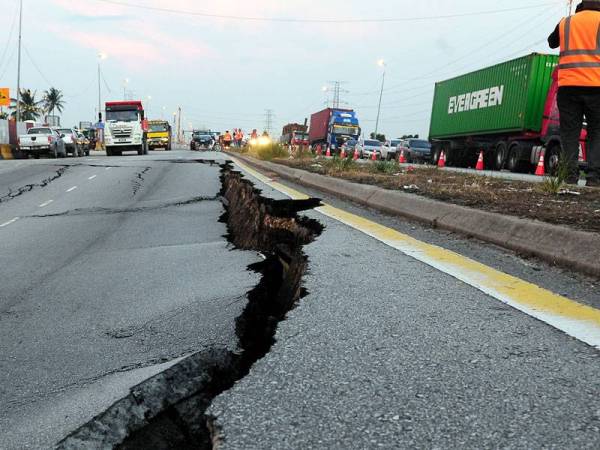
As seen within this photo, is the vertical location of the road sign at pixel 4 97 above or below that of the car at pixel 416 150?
Result: above

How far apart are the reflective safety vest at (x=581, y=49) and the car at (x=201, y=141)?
148ft

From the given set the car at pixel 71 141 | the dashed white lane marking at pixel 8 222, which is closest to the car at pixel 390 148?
the car at pixel 71 141

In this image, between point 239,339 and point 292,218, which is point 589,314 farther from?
point 292,218

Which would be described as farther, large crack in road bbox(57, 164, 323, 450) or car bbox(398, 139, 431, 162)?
car bbox(398, 139, 431, 162)

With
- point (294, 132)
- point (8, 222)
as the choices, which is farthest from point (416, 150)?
point (294, 132)

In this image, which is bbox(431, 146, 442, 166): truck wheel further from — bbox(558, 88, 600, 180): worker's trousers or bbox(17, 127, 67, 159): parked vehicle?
bbox(558, 88, 600, 180): worker's trousers

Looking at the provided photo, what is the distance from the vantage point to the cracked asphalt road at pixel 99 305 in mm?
2105

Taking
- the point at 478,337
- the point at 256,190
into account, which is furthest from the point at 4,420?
the point at 256,190

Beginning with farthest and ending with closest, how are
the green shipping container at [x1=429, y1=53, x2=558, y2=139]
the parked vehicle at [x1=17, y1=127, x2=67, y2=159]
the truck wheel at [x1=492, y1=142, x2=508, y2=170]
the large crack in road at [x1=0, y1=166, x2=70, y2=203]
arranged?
the parked vehicle at [x1=17, y1=127, x2=67, y2=159]
the truck wheel at [x1=492, y1=142, x2=508, y2=170]
the green shipping container at [x1=429, y1=53, x2=558, y2=139]
the large crack in road at [x1=0, y1=166, x2=70, y2=203]

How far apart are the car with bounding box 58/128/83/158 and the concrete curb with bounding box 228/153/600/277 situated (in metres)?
27.1

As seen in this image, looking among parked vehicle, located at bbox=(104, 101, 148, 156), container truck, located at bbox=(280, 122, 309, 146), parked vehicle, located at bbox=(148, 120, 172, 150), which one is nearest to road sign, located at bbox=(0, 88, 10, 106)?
parked vehicle, located at bbox=(148, 120, 172, 150)

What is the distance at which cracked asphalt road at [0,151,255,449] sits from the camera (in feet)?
6.91

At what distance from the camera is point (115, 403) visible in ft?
6.13

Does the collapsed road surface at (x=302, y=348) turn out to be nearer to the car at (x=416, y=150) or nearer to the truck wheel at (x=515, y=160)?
the truck wheel at (x=515, y=160)
